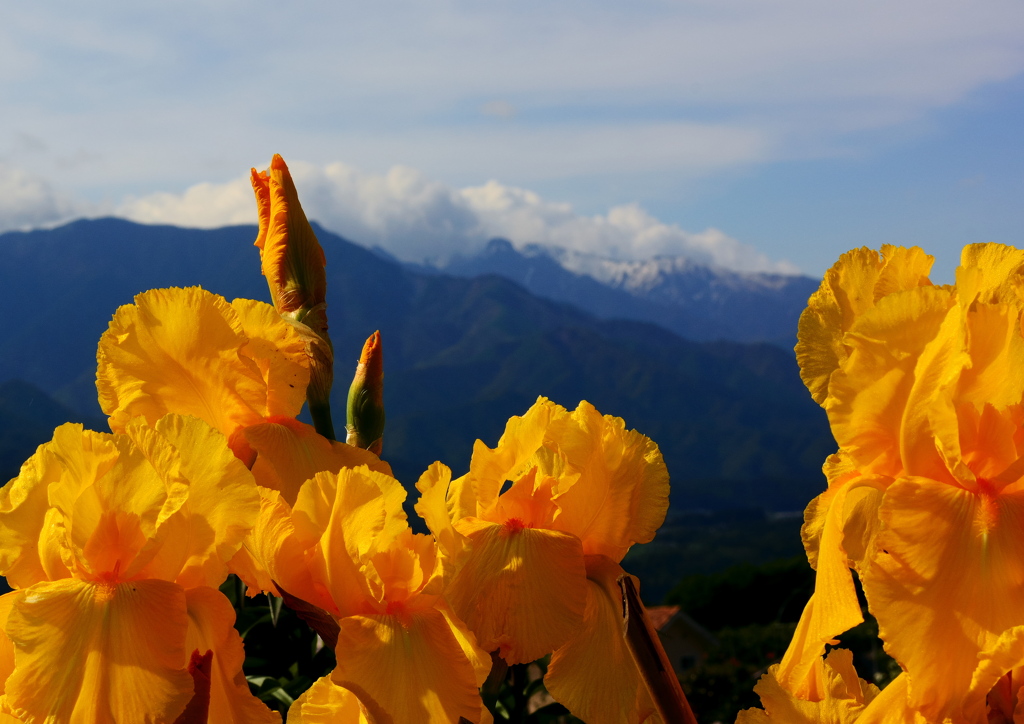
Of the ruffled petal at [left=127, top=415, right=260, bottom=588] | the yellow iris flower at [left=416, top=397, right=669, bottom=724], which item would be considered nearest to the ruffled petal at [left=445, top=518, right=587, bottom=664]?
the yellow iris flower at [left=416, top=397, right=669, bottom=724]

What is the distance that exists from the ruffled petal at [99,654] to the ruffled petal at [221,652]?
0.04 m

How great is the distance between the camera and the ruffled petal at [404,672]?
1033 millimetres

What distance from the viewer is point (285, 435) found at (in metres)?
1.64

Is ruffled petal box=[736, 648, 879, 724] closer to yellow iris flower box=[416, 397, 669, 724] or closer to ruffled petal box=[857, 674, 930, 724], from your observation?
ruffled petal box=[857, 674, 930, 724]

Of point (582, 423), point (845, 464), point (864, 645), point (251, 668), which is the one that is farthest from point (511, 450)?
point (864, 645)

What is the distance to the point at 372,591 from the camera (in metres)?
1.10

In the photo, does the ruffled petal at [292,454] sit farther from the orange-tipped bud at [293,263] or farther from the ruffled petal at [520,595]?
the ruffled petal at [520,595]

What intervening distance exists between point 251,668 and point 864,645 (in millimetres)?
23882

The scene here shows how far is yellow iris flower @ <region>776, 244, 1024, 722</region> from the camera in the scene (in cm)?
89

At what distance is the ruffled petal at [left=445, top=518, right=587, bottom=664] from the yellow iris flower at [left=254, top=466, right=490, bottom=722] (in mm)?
47

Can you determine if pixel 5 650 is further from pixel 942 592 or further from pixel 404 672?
pixel 942 592

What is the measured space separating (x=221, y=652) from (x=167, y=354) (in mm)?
656

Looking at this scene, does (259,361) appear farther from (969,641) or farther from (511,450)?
(969,641)

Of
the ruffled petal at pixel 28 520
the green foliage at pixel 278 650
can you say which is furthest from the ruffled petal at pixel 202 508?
the green foliage at pixel 278 650
